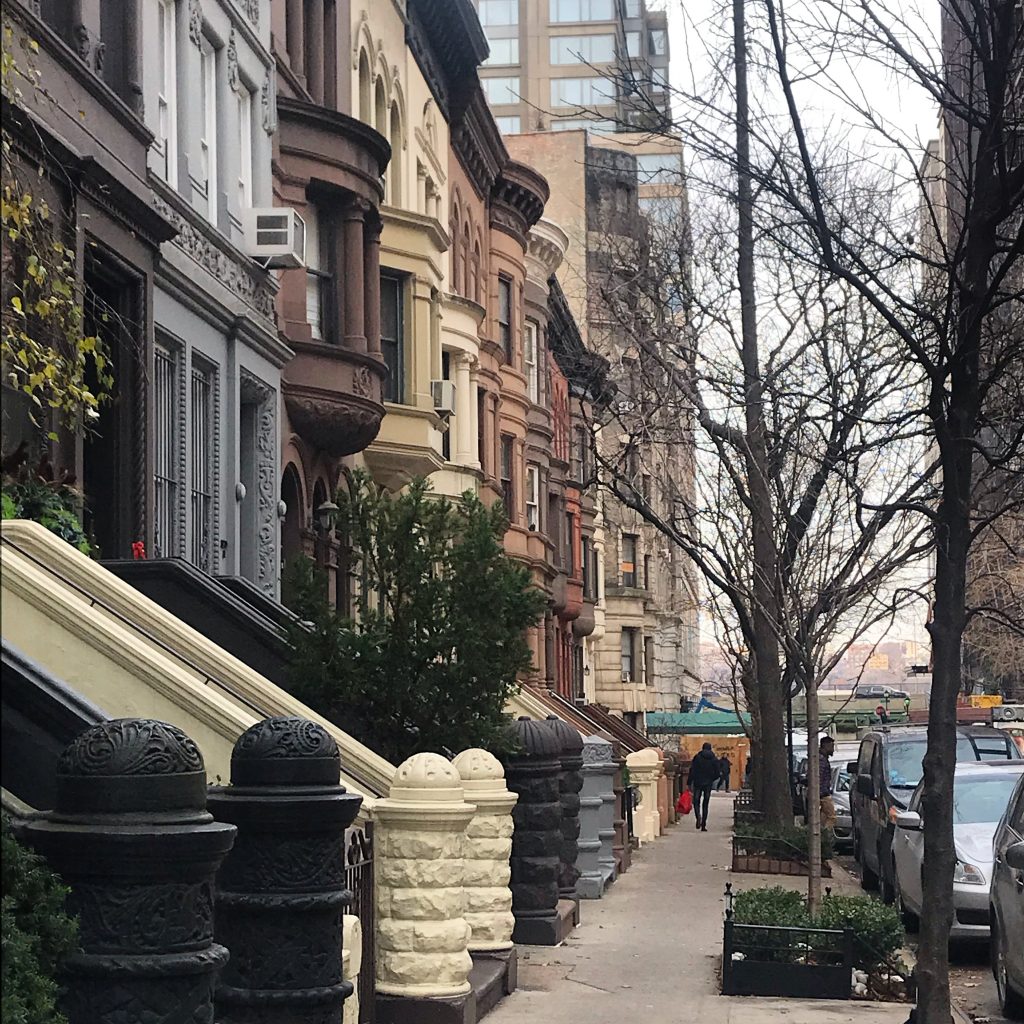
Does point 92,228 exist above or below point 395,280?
below

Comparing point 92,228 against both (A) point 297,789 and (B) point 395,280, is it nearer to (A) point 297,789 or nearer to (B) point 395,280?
(A) point 297,789

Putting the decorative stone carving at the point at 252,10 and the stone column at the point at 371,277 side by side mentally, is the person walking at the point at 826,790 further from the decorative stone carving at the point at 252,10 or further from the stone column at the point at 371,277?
the decorative stone carving at the point at 252,10

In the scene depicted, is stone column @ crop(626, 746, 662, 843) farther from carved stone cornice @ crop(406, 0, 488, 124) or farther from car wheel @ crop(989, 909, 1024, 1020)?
car wheel @ crop(989, 909, 1024, 1020)

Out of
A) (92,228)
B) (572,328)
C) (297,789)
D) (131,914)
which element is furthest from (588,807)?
(572,328)

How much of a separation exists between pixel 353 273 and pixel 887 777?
922 centimetres

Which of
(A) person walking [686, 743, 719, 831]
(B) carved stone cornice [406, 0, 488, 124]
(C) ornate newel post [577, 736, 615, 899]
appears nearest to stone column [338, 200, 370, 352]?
(C) ornate newel post [577, 736, 615, 899]

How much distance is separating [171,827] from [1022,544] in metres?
29.0

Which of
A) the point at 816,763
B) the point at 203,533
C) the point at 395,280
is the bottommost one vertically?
the point at 816,763

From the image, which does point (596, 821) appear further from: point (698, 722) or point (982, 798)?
point (698, 722)

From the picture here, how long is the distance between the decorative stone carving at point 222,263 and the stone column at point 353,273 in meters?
2.05

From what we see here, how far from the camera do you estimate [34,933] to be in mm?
5125

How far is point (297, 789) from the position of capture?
272 inches

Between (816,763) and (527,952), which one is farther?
(816,763)

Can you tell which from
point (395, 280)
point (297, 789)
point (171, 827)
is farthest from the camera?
point (395, 280)
